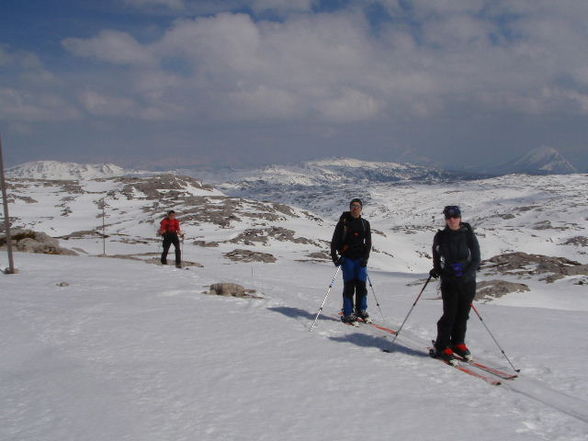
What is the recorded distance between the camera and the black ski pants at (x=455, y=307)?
7957 millimetres

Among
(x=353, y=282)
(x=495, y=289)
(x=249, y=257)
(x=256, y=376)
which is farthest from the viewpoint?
(x=249, y=257)

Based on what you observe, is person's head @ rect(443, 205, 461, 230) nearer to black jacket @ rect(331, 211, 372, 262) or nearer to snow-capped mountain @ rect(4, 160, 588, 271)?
black jacket @ rect(331, 211, 372, 262)

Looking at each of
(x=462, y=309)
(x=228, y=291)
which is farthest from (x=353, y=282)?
(x=228, y=291)

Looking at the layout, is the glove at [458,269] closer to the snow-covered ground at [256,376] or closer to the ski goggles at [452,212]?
the ski goggles at [452,212]

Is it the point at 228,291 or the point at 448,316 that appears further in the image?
the point at 228,291

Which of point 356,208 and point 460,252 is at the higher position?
point 356,208

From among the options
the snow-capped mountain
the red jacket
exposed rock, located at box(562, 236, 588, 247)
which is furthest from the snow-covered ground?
exposed rock, located at box(562, 236, 588, 247)

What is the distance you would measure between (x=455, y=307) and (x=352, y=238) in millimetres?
3070

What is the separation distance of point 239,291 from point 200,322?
Answer: 13.2 ft

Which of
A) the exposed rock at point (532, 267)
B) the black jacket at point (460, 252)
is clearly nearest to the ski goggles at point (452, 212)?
the black jacket at point (460, 252)

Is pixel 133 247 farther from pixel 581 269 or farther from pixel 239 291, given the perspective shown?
pixel 581 269

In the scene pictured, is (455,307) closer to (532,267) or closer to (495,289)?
(495,289)

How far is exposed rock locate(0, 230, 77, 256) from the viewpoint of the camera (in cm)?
2556

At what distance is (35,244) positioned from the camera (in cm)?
2600
